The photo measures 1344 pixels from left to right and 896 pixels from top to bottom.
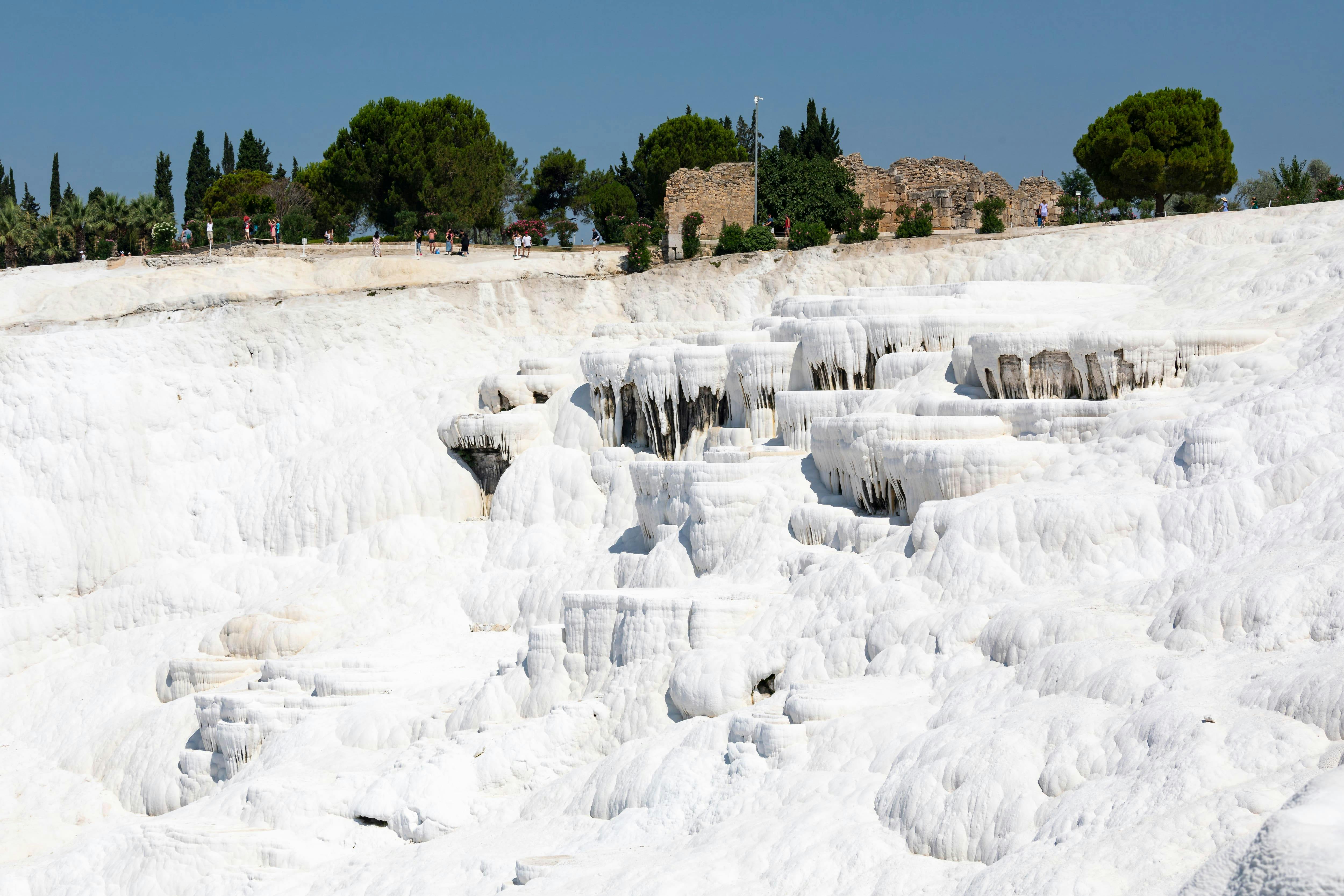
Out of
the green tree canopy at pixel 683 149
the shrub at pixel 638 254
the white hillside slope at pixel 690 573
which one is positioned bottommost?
the white hillside slope at pixel 690 573

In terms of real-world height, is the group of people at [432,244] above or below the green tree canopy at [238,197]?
below

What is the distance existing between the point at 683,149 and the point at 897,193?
18138 millimetres

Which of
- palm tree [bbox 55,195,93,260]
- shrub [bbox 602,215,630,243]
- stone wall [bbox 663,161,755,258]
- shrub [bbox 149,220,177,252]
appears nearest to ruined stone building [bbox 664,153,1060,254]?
stone wall [bbox 663,161,755,258]

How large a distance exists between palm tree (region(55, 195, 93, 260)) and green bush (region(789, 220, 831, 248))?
23566 millimetres

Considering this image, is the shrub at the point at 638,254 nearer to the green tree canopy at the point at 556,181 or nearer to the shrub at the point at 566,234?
the shrub at the point at 566,234

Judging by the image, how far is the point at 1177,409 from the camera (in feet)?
53.2

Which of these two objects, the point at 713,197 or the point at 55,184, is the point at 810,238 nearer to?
the point at 713,197

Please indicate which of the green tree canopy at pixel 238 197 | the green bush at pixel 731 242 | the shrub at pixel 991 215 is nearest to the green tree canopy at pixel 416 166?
the green tree canopy at pixel 238 197

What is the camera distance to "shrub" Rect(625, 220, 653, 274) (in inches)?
1286

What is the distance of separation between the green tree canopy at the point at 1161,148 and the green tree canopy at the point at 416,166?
62.0ft

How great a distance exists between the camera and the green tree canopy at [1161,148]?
34.2 m

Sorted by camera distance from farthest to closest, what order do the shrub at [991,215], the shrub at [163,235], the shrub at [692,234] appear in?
the shrub at [163,235]
the shrub at [692,234]
the shrub at [991,215]

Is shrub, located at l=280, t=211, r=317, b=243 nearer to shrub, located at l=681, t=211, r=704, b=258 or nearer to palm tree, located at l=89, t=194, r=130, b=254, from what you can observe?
palm tree, located at l=89, t=194, r=130, b=254

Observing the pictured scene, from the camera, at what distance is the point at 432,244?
3638 centimetres
